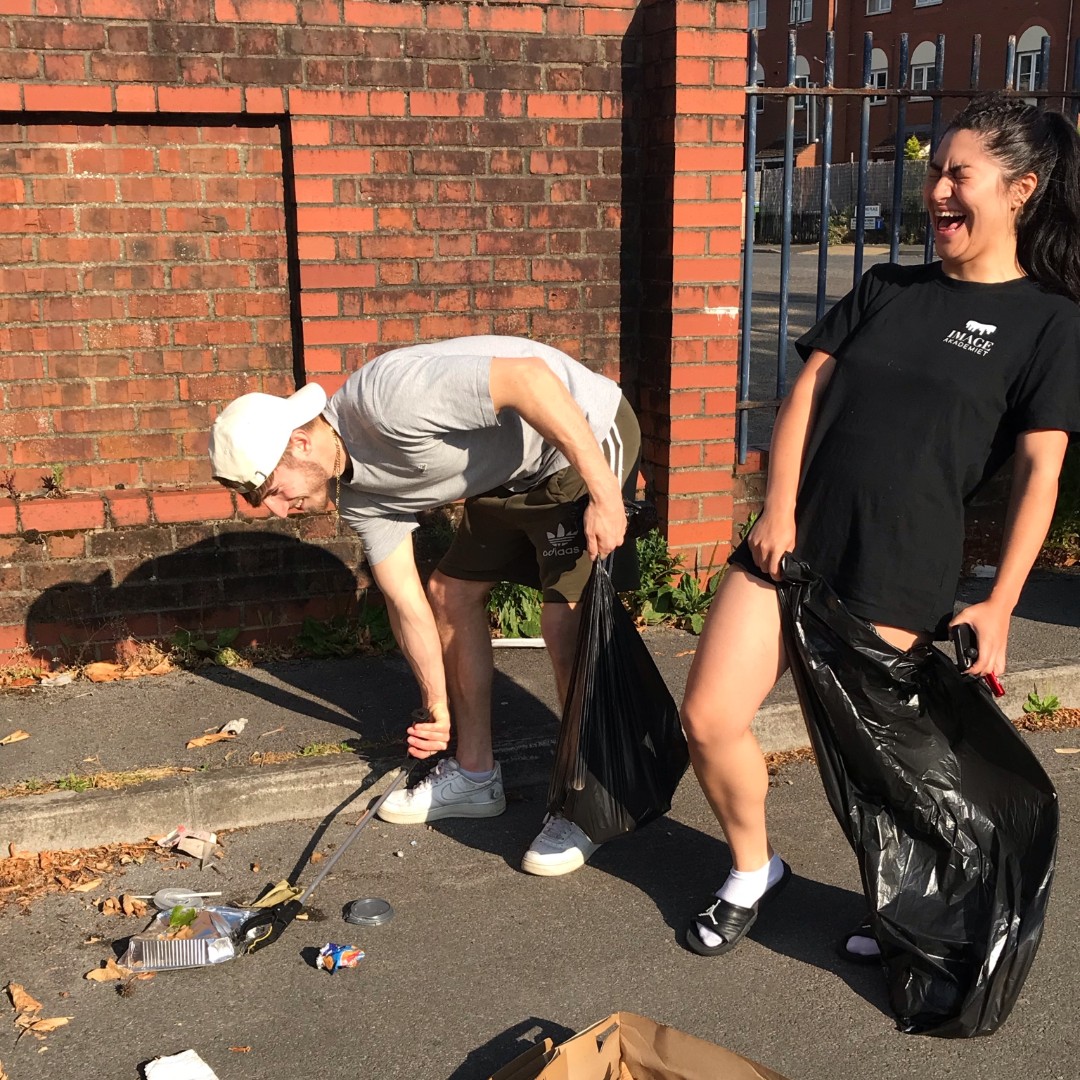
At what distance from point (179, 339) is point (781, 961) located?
3.23 meters

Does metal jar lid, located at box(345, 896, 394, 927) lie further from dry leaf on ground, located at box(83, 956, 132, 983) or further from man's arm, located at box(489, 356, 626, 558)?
man's arm, located at box(489, 356, 626, 558)

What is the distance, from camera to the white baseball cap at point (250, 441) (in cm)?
308

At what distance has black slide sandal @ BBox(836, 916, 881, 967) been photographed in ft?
10.4

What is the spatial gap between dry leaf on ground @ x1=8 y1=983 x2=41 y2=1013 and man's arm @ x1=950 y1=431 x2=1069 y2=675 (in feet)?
7.61

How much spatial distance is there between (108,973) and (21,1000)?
204mm

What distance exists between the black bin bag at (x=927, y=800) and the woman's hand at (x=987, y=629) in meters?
0.07

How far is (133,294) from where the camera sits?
486 cm

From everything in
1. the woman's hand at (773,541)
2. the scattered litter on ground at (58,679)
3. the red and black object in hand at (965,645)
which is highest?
the woman's hand at (773,541)

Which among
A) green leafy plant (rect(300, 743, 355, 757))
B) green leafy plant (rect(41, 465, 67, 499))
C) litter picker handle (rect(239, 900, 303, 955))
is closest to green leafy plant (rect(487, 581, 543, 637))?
green leafy plant (rect(300, 743, 355, 757))

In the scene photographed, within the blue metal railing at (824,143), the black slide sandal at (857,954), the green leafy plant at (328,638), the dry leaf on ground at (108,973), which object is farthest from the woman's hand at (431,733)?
the blue metal railing at (824,143)

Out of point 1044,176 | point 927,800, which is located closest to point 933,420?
point 1044,176

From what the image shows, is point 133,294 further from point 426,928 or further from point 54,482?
point 426,928

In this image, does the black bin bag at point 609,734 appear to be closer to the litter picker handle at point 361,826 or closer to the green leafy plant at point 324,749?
the litter picker handle at point 361,826

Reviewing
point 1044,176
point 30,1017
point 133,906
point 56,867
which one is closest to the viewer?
point 1044,176
